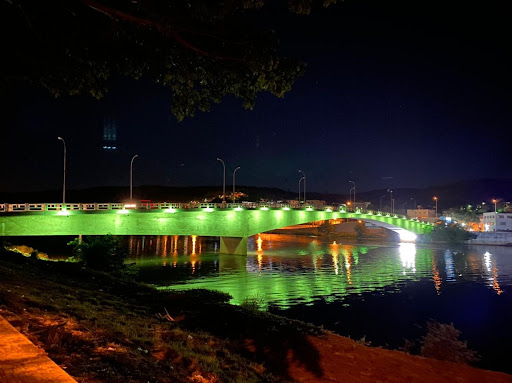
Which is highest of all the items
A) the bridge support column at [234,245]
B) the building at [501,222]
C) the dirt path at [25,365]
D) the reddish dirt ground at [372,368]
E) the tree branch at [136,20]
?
the tree branch at [136,20]

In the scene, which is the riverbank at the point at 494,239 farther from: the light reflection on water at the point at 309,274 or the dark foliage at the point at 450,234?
the light reflection on water at the point at 309,274

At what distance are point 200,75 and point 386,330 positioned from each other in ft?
63.0

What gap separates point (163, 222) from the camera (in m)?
61.6

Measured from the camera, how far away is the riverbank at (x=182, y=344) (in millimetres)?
9344

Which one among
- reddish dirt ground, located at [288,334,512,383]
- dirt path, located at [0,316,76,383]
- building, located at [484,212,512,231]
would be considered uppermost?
building, located at [484,212,512,231]

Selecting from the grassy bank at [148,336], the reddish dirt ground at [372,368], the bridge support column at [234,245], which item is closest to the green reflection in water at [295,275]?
the bridge support column at [234,245]

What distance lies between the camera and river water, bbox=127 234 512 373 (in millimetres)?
27719

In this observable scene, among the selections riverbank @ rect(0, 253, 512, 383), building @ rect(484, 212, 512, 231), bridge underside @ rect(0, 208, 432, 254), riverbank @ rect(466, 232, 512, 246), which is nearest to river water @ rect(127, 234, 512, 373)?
bridge underside @ rect(0, 208, 432, 254)

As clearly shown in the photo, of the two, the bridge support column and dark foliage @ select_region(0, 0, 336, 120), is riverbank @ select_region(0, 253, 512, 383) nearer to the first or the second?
dark foliage @ select_region(0, 0, 336, 120)

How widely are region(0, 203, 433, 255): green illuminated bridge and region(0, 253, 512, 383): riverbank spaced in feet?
104

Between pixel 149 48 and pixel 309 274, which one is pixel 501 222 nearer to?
pixel 309 274

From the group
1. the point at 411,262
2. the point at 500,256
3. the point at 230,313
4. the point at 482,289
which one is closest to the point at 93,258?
the point at 230,313

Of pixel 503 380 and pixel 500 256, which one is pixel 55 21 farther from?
pixel 500 256

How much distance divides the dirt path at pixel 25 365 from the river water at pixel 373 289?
20355 mm
